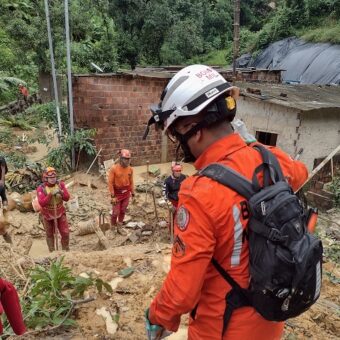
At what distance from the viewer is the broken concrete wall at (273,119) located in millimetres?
10297

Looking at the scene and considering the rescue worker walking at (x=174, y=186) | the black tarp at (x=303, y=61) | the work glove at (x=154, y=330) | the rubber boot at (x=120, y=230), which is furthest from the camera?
the black tarp at (x=303, y=61)

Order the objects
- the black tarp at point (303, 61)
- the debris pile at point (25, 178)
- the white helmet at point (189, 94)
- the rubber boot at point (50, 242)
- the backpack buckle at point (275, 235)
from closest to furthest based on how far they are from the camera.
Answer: the backpack buckle at point (275, 235)
the white helmet at point (189, 94)
the rubber boot at point (50, 242)
the debris pile at point (25, 178)
the black tarp at point (303, 61)

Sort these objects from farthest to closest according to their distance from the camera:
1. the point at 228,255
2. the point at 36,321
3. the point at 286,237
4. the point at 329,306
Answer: the point at 329,306
the point at 36,321
the point at 228,255
the point at 286,237

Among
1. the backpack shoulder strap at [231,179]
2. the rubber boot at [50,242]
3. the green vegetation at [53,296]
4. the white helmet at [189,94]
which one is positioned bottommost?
the rubber boot at [50,242]

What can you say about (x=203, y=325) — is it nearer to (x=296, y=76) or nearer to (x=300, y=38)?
(x=296, y=76)

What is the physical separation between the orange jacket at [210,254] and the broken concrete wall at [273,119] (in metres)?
9.02

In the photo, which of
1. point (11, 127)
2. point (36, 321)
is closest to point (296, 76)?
point (11, 127)

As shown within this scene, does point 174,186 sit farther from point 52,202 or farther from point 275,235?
point 275,235

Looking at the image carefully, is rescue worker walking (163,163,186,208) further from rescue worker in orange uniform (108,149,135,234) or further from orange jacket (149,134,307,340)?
orange jacket (149,134,307,340)

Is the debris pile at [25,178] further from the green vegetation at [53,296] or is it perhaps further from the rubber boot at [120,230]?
the green vegetation at [53,296]

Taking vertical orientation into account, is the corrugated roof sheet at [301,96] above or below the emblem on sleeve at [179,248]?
below

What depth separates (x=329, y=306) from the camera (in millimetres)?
3742

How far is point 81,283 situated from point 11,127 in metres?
14.8

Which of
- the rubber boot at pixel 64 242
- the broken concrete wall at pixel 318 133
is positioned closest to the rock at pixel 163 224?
the rubber boot at pixel 64 242
